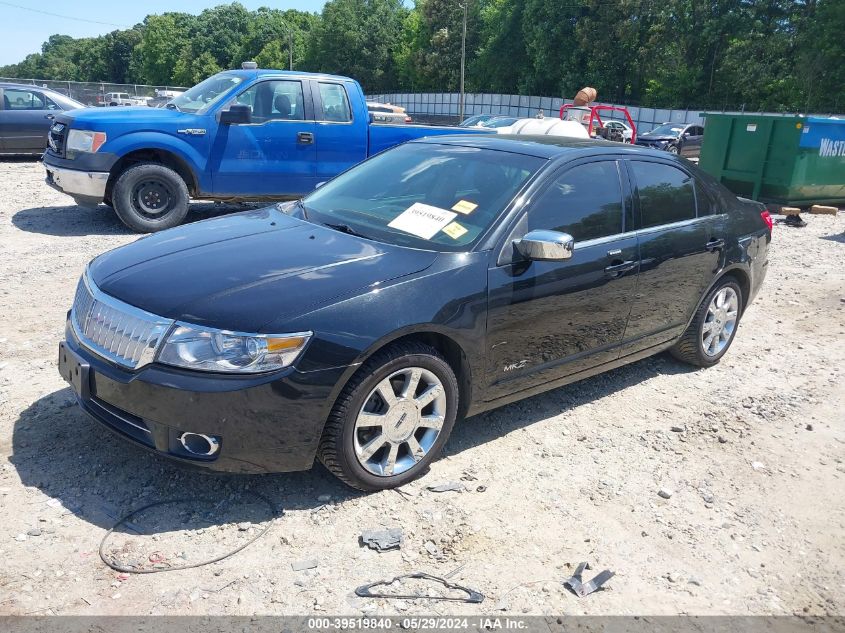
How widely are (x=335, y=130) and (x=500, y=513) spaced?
6793 mm

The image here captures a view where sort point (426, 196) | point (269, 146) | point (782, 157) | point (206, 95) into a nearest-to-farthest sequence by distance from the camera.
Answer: point (426, 196)
point (269, 146)
point (206, 95)
point (782, 157)

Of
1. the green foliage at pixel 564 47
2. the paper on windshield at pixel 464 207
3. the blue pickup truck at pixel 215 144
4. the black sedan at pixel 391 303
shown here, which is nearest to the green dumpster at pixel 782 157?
the blue pickup truck at pixel 215 144

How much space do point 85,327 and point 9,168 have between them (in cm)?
1246

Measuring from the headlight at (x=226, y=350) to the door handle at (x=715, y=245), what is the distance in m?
3.26

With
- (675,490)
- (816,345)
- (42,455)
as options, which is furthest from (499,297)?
(816,345)

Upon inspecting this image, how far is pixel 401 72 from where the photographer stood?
7162 centimetres

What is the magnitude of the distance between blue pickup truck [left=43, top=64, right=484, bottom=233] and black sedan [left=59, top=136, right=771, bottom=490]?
14.8ft

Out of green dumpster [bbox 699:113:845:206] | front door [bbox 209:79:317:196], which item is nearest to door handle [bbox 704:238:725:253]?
front door [bbox 209:79:317:196]

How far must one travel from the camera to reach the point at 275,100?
888 cm

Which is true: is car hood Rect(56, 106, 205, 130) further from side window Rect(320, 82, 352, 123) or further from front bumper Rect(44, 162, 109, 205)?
side window Rect(320, 82, 352, 123)

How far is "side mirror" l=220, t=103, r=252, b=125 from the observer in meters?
8.38

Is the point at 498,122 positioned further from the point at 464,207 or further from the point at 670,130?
the point at 464,207

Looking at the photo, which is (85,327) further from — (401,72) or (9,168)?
(401,72)

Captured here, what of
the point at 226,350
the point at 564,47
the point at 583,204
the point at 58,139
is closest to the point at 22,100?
the point at 58,139
